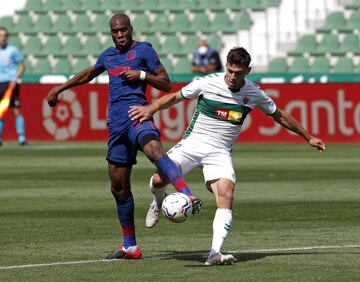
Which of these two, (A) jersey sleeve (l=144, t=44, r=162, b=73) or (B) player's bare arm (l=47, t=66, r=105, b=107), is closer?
(A) jersey sleeve (l=144, t=44, r=162, b=73)

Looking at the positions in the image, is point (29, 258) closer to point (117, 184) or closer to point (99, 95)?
point (117, 184)

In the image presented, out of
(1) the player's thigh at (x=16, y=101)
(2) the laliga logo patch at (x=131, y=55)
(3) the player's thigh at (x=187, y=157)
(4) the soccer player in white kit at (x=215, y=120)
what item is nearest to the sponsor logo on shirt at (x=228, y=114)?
(4) the soccer player in white kit at (x=215, y=120)

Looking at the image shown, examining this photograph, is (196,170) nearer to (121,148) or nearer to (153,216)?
(153,216)

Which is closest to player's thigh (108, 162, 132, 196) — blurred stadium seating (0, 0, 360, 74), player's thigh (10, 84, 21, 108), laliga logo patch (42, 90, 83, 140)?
player's thigh (10, 84, 21, 108)

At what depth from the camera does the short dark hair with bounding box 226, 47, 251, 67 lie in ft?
32.2

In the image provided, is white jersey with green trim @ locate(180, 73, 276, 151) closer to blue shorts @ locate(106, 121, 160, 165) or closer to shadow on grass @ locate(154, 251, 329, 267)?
blue shorts @ locate(106, 121, 160, 165)

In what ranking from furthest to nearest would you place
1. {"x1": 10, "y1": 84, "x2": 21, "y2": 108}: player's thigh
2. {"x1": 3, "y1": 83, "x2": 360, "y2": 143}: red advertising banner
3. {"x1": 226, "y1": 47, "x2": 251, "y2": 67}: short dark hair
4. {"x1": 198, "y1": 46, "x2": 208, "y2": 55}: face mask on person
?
1. {"x1": 198, "y1": 46, "x2": 208, "y2": 55}: face mask on person
2. {"x1": 3, "y1": 83, "x2": 360, "y2": 143}: red advertising banner
3. {"x1": 10, "y1": 84, "x2": 21, "y2": 108}: player's thigh
4. {"x1": 226, "y1": 47, "x2": 251, "y2": 67}: short dark hair

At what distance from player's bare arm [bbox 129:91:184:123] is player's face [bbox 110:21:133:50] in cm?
60

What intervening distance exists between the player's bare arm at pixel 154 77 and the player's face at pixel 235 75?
59cm

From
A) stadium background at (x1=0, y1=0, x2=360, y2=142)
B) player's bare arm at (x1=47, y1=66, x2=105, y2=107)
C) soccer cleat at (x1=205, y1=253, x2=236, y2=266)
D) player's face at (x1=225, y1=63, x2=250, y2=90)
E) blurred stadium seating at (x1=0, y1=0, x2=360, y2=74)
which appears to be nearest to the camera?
soccer cleat at (x1=205, y1=253, x2=236, y2=266)

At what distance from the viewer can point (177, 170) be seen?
9.92 m

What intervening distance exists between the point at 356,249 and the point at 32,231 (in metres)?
3.48

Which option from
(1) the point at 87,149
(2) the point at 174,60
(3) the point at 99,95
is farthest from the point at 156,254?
(2) the point at 174,60

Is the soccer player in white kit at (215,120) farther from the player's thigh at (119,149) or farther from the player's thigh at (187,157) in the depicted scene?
the player's thigh at (119,149)
